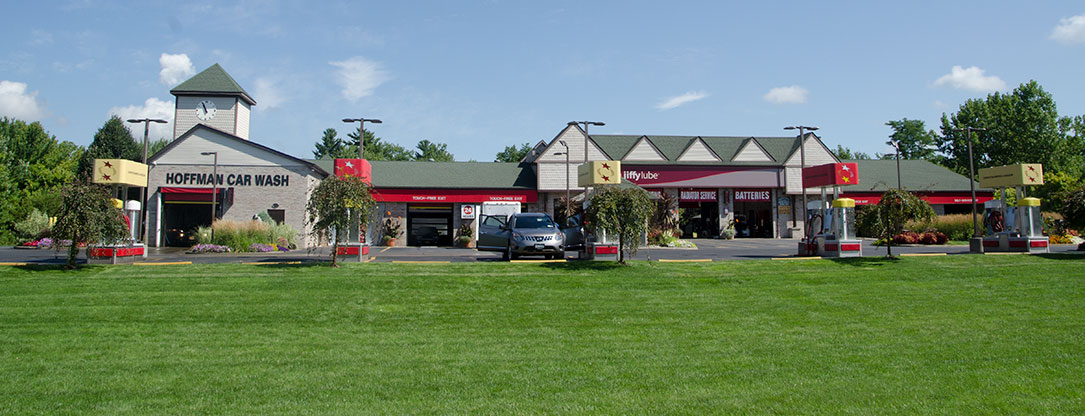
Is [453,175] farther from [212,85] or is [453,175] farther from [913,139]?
[913,139]

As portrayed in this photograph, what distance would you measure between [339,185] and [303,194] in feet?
60.6

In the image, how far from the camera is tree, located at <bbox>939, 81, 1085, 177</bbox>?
50.0 metres

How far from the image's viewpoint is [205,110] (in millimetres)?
35844

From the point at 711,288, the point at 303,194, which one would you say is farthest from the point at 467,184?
the point at 711,288

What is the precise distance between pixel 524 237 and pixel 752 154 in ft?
93.1

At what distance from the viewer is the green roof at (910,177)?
132ft

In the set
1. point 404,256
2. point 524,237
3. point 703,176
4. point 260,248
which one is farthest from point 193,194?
point 703,176

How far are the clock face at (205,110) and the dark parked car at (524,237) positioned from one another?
2578cm

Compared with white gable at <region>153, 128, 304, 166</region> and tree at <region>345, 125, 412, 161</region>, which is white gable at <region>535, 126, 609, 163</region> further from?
tree at <region>345, 125, 412, 161</region>

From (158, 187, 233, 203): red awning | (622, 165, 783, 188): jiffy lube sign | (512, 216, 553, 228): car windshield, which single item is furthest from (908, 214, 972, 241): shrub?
(158, 187, 233, 203): red awning

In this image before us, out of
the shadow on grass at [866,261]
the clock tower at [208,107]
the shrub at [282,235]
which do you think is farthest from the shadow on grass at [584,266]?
the clock tower at [208,107]

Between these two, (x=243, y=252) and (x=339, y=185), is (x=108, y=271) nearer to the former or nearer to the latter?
(x=339, y=185)

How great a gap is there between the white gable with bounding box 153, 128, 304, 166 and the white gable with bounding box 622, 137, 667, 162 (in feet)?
68.4

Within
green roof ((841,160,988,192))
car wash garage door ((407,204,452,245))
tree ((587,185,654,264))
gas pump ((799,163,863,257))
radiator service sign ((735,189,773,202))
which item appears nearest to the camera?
tree ((587,185,654,264))
